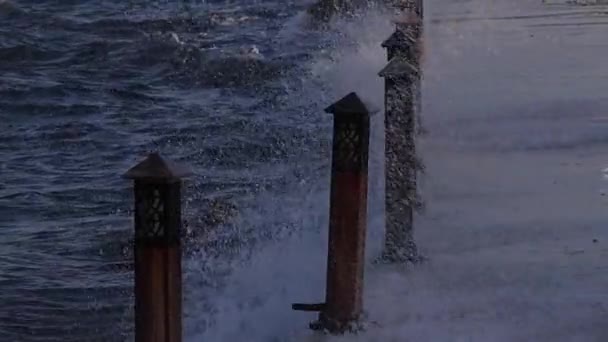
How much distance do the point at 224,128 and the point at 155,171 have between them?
25.4ft

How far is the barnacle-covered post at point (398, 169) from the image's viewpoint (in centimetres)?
717

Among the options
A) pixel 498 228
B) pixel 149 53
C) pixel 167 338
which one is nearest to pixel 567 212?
pixel 498 228

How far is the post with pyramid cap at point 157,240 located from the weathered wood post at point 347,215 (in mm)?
1200

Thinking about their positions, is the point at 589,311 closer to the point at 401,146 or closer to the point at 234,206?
the point at 401,146

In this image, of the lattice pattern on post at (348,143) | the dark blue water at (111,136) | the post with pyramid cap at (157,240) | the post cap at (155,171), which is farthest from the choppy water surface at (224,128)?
the post cap at (155,171)

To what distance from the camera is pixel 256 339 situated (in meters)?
6.47

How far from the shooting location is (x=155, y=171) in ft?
16.3

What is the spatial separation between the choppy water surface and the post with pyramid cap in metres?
1.50

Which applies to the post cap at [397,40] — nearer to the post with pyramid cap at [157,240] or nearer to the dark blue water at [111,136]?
the dark blue water at [111,136]

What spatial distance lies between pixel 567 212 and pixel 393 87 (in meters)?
1.45

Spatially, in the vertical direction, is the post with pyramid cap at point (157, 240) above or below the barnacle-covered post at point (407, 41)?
below

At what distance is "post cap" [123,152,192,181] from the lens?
4.94 metres

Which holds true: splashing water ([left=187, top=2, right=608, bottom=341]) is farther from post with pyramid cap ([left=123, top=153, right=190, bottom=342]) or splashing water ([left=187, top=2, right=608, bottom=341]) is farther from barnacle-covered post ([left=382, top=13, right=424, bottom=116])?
post with pyramid cap ([left=123, top=153, right=190, bottom=342])

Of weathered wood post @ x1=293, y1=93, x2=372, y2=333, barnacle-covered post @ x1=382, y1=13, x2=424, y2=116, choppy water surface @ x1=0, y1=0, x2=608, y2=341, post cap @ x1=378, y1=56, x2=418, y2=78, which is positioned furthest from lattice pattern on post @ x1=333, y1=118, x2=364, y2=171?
barnacle-covered post @ x1=382, y1=13, x2=424, y2=116
